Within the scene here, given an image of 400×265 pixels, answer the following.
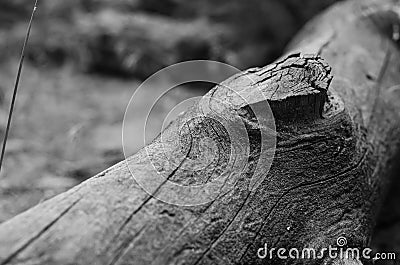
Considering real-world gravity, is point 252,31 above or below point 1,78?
above

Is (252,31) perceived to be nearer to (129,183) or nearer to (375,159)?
(375,159)

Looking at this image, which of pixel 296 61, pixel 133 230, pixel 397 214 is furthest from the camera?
pixel 397 214

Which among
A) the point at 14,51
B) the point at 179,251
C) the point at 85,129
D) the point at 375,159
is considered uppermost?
the point at 14,51

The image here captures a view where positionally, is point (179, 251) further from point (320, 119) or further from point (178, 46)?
point (178, 46)

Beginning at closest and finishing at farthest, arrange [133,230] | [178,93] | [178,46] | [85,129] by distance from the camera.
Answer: [133,230]
[85,129]
[178,93]
[178,46]

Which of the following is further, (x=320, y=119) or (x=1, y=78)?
(x=1, y=78)

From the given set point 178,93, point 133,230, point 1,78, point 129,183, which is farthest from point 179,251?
point 1,78
